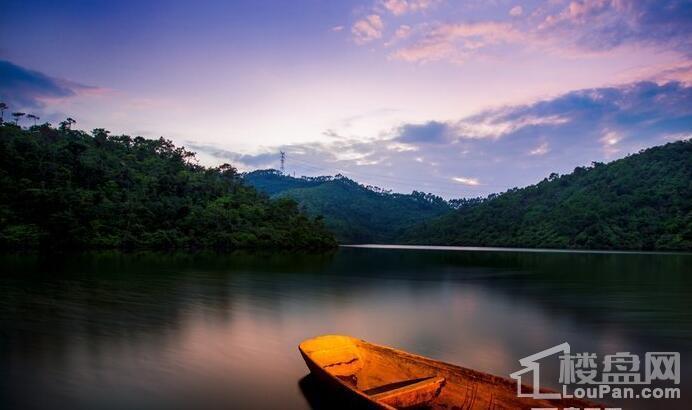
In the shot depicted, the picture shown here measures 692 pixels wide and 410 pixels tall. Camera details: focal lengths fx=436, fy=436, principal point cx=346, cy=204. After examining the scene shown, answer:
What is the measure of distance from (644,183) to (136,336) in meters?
126

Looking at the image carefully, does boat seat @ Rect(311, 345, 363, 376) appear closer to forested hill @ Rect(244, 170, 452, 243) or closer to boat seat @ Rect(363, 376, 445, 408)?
boat seat @ Rect(363, 376, 445, 408)

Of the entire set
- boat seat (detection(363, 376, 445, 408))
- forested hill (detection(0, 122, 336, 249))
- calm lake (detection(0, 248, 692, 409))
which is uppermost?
forested hill (detection(0, 122, 336, 249))

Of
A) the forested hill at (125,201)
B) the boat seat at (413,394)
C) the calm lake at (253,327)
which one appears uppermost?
the forested hill at (125,201)

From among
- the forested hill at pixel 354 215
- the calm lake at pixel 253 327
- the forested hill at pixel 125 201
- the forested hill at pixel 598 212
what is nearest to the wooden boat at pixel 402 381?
the calm lake at pixel 253 327

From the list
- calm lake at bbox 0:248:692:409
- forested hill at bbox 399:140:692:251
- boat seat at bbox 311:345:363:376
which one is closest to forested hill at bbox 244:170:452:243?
forested hill at bbox 399:140:692:251

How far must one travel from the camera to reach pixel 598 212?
4200 inches

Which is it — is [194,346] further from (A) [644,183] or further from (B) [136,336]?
(A) [644,183]

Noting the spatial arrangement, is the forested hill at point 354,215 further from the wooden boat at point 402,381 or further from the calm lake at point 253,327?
the wooden boat at point 402,381

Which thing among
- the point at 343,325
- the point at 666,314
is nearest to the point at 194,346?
the point at 343,325

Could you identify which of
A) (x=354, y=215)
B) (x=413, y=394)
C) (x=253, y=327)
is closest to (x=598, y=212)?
(x=354, y=215)

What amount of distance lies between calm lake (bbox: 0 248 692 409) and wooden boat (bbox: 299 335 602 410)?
0.99m

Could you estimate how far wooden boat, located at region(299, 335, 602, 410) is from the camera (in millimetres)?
7527

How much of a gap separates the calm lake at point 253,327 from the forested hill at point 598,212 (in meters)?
73.3

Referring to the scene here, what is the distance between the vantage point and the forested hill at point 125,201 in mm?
55500
